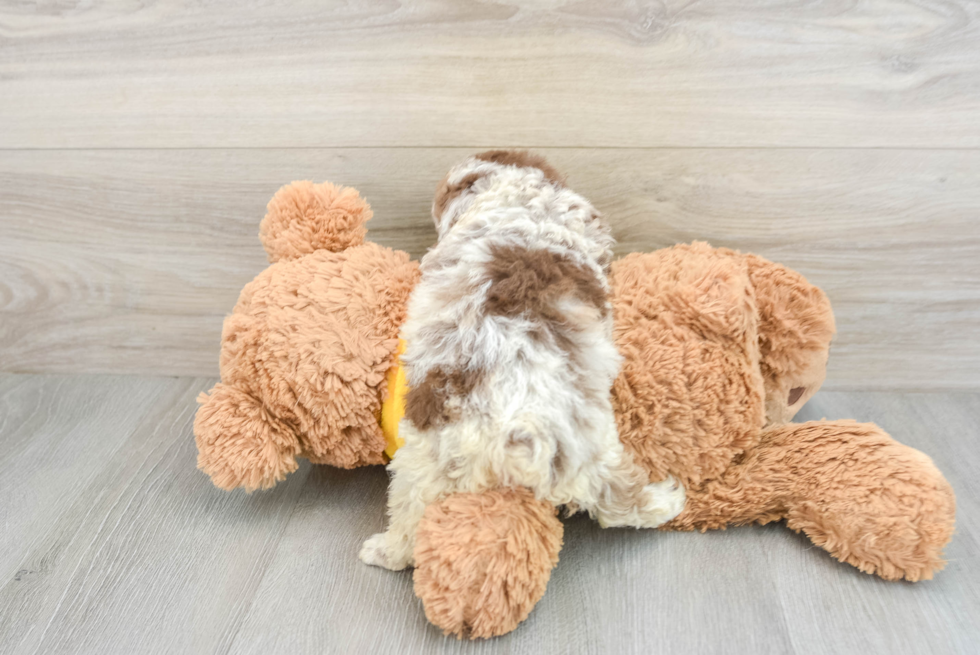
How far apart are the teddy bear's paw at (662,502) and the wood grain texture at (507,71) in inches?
15.3

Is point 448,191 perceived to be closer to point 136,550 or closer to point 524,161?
point 524,161

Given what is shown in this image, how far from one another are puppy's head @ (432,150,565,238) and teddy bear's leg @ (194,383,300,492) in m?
0.26

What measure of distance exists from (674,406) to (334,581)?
0.37 meters

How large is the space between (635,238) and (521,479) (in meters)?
0.39

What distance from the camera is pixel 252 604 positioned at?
616 millimetres

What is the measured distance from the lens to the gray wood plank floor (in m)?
0.58

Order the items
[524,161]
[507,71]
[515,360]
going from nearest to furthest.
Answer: [515,360]
[524,161]
[507,71]

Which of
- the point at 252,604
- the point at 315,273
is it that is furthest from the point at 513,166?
the point at 252,604

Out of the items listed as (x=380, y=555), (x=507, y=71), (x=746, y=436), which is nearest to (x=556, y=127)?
(x=507, y=71)

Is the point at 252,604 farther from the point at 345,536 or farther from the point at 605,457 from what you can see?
the point at 605,457

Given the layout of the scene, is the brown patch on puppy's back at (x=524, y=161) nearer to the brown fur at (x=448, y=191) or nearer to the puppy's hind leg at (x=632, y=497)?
the brown fur at (x=448, y=191)

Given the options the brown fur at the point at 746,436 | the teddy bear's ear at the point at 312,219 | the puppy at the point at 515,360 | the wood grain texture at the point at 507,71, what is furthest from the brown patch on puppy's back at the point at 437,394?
the wood grain texture at the point at 507,71

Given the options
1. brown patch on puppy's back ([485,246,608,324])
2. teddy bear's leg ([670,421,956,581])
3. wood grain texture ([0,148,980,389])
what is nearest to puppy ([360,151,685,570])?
brown patch on puppy's back ([485,246,608,324])

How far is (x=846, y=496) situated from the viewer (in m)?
0.61
